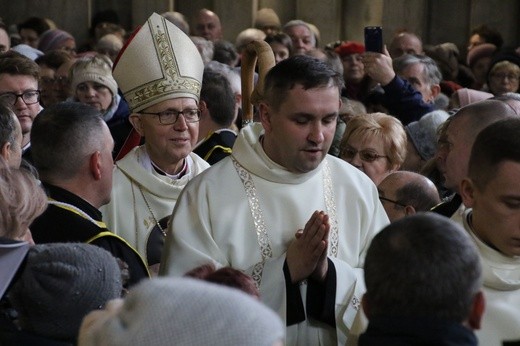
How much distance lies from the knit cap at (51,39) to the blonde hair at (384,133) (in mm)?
7334

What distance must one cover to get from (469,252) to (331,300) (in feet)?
5.37

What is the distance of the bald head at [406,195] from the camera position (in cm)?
568

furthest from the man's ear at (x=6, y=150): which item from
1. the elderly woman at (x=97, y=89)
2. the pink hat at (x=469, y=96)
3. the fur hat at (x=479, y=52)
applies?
the fur hat at (x=479, y=52)

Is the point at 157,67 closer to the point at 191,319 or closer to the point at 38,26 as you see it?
the point at 191,319

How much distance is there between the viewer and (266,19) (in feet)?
51.8

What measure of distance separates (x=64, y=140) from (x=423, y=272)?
232 cm

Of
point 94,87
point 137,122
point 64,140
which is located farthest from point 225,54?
point 64,140

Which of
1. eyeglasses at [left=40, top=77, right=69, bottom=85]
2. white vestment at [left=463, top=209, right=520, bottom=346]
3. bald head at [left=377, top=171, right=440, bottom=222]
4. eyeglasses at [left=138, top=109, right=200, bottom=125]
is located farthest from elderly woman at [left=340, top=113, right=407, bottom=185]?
eyeglasses at [left=40, top=77, right=69, bottom=85]

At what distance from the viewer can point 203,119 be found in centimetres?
732

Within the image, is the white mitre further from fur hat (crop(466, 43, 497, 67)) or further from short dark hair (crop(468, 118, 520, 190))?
fur hat (crop(466, 43, 497, 67))

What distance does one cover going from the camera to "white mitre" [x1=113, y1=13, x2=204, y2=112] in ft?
19.7

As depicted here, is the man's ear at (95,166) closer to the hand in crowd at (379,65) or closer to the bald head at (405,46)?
the hand in crowd at (379,65)

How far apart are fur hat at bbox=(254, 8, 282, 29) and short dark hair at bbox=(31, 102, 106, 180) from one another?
10.6m

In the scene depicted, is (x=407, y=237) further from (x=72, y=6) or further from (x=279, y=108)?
(x=72, y=6)
